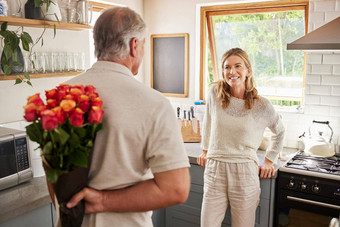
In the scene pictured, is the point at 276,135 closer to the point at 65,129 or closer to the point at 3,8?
the point at 65,129

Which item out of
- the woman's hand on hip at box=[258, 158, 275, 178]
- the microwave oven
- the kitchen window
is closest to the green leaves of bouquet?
the microwave oven

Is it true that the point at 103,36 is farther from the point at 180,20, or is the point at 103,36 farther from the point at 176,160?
the point at 180,20

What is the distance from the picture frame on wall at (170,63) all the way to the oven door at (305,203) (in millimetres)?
1600

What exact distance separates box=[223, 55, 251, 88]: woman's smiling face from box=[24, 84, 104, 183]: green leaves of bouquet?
1465 millimetres

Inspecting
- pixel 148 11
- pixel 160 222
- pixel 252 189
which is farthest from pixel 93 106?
pixel 148 11

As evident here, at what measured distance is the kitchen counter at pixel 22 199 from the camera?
6.18ft

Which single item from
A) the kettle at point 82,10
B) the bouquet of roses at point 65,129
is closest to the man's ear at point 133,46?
the bouquet of roses at point 65,129

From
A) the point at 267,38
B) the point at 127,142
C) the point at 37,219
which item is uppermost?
the point at 267,38

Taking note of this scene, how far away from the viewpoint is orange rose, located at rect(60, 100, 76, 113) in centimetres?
98

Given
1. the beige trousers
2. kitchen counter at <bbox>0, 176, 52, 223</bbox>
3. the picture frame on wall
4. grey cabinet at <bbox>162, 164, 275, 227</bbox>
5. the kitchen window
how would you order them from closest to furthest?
kitchen counter at <bbox>0, 176, 52, 223</bbox>, the beige trousers, grey cabinet at <bbox>162, 164, 275, 227</bbox>, the kitchen window, the picture frame on wall

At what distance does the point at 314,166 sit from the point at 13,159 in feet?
7.10

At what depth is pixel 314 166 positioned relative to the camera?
2.68 m

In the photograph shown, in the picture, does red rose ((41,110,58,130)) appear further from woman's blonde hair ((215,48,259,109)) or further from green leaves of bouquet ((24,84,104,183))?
woman's blonde hair ((215,48,259,109))

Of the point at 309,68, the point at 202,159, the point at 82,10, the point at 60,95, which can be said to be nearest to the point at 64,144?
the point at 60,95
